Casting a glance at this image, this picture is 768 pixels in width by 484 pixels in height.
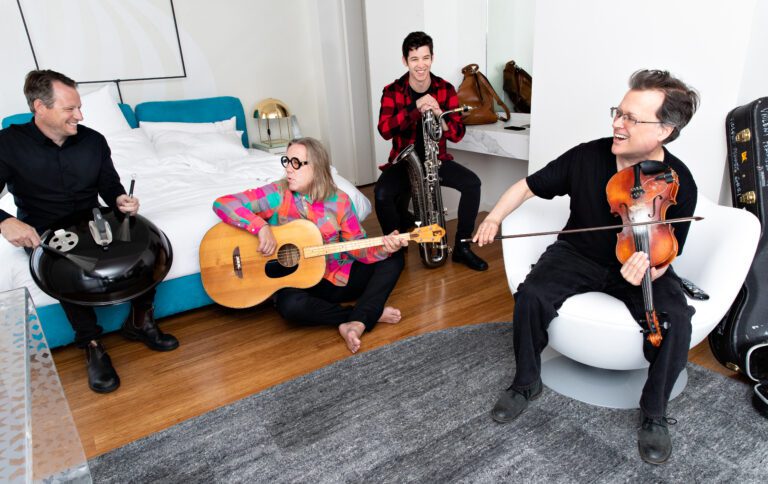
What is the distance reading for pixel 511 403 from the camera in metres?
1.73

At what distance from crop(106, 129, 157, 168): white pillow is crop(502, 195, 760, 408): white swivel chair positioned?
2473 mm

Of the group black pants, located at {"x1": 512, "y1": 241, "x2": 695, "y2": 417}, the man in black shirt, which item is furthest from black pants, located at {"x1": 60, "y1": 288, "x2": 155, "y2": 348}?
black pants, located at {"x1": 512, "y1": 241, "x2": 695, "y2": 417}

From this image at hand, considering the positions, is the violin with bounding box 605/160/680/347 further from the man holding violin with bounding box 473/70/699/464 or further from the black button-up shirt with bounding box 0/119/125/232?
the black button-up shirt with bounding box 0/119/125/232

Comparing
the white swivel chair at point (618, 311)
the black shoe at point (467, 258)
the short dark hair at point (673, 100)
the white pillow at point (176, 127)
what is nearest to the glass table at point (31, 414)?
the white swivel chair at point (618, 311)

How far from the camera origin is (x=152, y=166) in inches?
128

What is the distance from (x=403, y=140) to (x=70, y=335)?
193cm

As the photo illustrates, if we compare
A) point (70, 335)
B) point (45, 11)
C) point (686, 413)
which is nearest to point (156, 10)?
point (45, 11)

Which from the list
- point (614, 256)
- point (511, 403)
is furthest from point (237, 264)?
point (614, 256)

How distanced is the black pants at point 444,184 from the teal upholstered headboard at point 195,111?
187 cm

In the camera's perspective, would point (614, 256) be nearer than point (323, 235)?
Yes

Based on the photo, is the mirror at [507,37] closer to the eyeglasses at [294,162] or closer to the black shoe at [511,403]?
the eyeglasses at [294,162]

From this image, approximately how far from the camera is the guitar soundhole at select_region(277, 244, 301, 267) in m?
2.25

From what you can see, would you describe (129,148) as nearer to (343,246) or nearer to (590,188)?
(343,246)

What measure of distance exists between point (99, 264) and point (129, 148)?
69.0 inches
